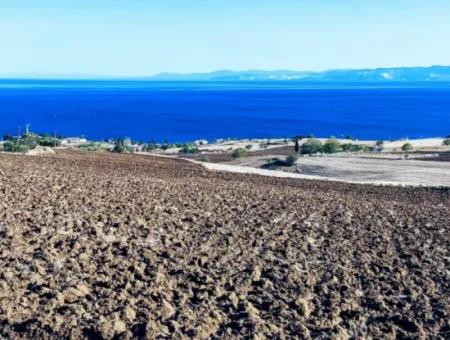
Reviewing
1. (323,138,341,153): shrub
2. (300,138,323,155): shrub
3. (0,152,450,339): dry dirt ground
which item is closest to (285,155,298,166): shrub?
(300,138,323,155): shrub

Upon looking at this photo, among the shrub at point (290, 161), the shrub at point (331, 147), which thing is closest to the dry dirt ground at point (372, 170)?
the shrub at point (290, 161)

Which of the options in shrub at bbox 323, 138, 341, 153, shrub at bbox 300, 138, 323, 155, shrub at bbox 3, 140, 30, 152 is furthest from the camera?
shrub at bbox 323, 138, 341, 153

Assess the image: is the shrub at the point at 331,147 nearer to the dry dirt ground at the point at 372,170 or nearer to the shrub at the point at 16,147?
the dry dirt ground at the point at 372,170

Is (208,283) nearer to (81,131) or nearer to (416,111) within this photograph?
(81,131)

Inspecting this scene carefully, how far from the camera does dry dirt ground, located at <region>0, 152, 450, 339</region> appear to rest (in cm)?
882

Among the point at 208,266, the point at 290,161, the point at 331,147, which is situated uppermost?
the point at 208,266

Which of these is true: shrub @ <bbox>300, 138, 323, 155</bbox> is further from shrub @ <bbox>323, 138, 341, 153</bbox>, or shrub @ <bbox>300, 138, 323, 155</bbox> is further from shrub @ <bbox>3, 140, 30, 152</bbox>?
shrub @ <bbox>3, 140, 30, 152</bbox>

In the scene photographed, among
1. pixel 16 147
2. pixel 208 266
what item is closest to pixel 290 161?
pixel 16 147

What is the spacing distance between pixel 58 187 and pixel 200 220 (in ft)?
17.1

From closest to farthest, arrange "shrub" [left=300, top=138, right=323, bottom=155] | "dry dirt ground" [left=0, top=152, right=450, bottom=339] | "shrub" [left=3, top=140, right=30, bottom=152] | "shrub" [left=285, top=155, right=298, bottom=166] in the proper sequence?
"dry dirt ground" [left=0, top=152, right=450, bottom=339] < "shrub" [left=3, top=140, right=30, bottom=152] < "shrub" [left=285, top=155, right=298, bottom=166] < "shrub" [left=300, top=138, right=323, bottom=155]

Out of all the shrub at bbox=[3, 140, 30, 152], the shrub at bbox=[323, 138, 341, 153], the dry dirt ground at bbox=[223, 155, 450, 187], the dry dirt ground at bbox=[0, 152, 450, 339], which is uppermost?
the dry dirt ground at bbox=[0, 152, 450, 339]

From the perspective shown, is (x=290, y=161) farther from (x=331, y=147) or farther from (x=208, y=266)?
(x=208, y=266)

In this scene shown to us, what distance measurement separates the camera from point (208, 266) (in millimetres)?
11727

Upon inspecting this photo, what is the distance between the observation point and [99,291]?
970 cm
